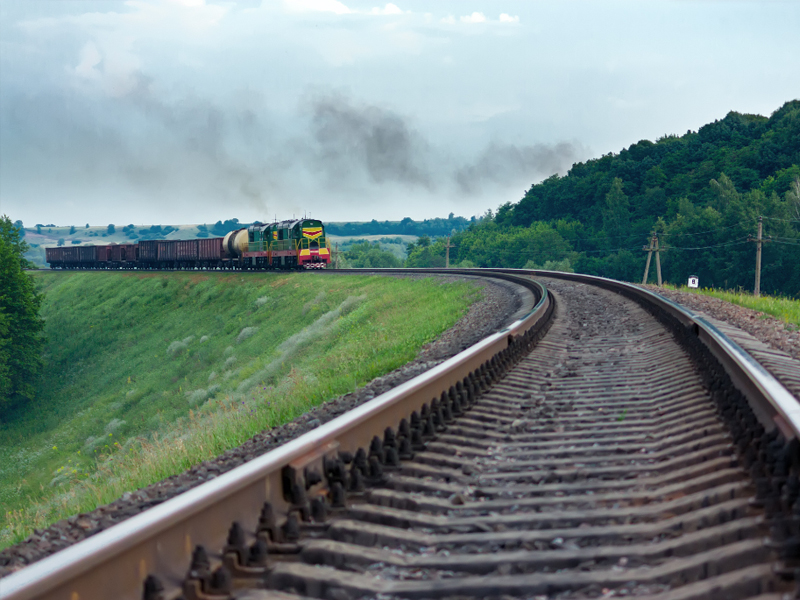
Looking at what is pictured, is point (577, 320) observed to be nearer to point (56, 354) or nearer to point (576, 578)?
point (576, 578)

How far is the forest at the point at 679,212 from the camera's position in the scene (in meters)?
70.3

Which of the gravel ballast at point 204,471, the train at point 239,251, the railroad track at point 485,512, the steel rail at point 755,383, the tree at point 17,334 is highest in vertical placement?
the train at point 239,251

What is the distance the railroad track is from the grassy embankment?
4006 mm

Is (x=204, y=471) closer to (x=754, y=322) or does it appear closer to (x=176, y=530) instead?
(x=176, y=530)

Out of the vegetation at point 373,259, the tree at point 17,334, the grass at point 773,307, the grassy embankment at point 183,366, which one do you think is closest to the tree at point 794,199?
the grassy embankment at point 183,366

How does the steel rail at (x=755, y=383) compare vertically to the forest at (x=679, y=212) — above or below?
below

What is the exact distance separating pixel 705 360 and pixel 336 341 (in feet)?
44.4

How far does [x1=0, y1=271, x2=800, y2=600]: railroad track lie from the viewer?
2.51 metres

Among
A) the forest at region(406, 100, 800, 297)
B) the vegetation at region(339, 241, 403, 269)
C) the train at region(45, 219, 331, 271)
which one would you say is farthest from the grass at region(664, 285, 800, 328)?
the vegetation at region(339, 241, 403, 269)

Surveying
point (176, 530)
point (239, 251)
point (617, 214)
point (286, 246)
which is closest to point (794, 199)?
point (617, 214)

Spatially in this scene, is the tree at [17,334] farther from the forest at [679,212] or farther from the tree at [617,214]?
the tree at [617,214]

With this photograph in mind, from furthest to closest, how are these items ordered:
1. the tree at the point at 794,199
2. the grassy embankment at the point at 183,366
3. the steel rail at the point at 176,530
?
the tree at the point at 794,199 < the grassy embankment at the point at 183,366 < the steel rail at the point at 176,530

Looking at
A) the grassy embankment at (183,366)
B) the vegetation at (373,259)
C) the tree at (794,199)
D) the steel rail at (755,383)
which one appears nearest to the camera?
the steel rail at (755,383)

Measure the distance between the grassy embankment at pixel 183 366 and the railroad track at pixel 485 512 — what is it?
4006mm
